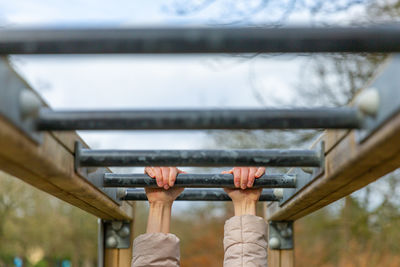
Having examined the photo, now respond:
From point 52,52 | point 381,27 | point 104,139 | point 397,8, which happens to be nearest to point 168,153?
point 52,52

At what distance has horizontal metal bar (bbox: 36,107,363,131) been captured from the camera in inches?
37.7

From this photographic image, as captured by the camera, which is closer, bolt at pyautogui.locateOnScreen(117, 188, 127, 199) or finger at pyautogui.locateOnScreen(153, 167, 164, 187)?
finger at pyautogui.locateOnScreen(153, 167, 164, 187)

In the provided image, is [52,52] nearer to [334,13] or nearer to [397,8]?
[334,13]

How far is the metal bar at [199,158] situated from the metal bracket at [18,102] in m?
0.30

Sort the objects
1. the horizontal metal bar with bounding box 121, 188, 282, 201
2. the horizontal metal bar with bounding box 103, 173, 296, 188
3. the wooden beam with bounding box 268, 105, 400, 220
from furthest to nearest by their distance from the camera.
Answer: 1. the horizontal metal bar with bounding box 121, 188, 282, 201
2. the horizontal metal bar with bounding box 103, 173, 296, 188
3. the wooden beam with bounding box 268, 105, 400, 220

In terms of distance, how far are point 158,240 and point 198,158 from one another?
711 millimetres

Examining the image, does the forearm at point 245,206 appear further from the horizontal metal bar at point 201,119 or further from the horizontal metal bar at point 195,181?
the horizontal metal bar at point 201,119

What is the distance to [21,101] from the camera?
873mm

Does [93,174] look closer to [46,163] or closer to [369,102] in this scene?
[46,163]

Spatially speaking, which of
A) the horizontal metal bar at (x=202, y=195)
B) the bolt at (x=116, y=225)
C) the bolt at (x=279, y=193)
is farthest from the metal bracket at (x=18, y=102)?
the bolt at (x=116, y=225)

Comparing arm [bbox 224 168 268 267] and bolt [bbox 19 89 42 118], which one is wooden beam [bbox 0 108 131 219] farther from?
arm [bbox 224 168 268 267]

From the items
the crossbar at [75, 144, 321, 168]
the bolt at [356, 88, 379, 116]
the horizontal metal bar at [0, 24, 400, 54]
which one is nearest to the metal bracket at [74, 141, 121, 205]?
the crossbar at [75, 144, 321, 168]

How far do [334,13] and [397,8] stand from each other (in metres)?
2.23

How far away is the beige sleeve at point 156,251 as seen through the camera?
179 cm
